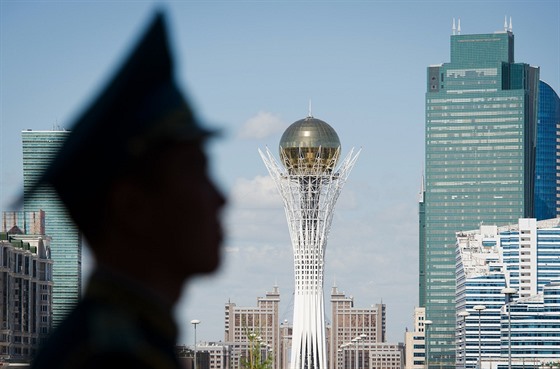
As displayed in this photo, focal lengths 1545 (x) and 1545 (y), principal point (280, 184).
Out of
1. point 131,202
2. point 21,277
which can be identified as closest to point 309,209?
point 21,277

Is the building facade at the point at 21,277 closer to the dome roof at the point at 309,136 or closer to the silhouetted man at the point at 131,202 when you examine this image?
the dome roof at the point at 309,136

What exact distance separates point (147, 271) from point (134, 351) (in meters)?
0.15

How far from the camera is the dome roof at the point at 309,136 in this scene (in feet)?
420

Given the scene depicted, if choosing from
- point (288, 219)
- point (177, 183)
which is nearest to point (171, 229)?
point (177, 183)

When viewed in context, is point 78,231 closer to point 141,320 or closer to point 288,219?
point 141,320

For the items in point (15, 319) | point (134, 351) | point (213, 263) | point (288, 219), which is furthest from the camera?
point (15, 319)

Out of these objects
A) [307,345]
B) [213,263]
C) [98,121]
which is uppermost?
[98,121]

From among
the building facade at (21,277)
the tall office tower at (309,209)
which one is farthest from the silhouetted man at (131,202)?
the building facade at (21,277)

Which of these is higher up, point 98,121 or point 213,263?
point 98,121

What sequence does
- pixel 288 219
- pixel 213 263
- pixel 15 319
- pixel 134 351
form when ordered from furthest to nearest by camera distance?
pixel 15 319 → pixel 288 219 → pixel 213 263 → pixel 134 351

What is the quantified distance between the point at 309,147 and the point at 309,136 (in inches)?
65.8

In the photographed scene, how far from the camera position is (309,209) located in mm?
117375

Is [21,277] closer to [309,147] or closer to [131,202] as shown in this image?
[309,147]

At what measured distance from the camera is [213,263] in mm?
2523
